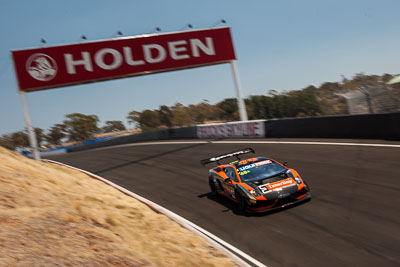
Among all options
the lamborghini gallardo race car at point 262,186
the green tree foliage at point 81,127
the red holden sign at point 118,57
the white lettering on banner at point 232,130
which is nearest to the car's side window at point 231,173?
the lamborghini gallardo race car at point 262,186

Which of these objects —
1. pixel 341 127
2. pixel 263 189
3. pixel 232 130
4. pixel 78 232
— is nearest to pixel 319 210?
pixel 263 189

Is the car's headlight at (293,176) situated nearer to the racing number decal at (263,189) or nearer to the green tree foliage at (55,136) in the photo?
the racing number decal at (263,189)

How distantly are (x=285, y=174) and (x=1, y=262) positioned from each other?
7.01m

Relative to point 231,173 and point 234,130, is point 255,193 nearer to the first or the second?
point 231,173

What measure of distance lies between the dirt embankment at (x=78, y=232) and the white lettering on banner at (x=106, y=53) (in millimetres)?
18586

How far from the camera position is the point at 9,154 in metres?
12.1

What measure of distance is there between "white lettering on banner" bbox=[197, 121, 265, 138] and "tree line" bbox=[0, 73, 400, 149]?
4.28 metres

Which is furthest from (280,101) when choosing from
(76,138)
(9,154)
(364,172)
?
(76,138)

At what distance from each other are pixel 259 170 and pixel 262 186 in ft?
2.79

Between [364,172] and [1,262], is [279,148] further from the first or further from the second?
[1,262]

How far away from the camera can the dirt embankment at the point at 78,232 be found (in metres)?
5.82

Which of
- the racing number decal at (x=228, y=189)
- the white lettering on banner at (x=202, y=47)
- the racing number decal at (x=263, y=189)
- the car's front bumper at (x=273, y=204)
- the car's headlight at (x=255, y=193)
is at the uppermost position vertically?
the white lettering on banner at (x=202, y=47)

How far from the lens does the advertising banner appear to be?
2451cm

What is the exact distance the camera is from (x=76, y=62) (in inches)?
1097
